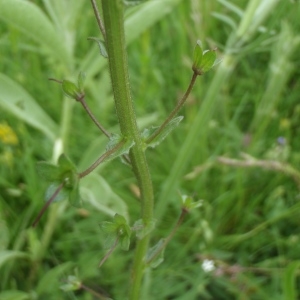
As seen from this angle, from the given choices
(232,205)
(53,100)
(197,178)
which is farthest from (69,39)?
(232,205)

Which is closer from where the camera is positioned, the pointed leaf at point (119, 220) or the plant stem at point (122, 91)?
the plant stem at point (122, 91)

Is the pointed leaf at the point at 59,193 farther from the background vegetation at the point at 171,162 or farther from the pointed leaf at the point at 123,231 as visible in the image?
the background vegetation at the point at 171,162

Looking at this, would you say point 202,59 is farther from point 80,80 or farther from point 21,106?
point 21,106

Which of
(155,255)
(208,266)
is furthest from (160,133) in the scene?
(208,266)

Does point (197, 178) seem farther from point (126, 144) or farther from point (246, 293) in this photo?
point (126, 144)

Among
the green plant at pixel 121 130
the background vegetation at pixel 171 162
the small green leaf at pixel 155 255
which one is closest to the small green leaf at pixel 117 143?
the green plant at pixel 121 130

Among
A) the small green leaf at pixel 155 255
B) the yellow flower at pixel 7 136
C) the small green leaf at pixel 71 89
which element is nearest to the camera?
the small green leaf at pixel 71 89

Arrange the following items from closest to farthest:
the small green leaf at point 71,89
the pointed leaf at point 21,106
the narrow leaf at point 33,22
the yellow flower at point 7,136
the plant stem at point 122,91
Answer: the plant stem at point 122,91
the small green leaf at point 71,89
the narrow leaf at point 33,22
the pointed leaf at point 21,106
the yellow flower at point 7,136
